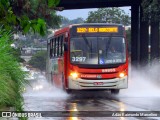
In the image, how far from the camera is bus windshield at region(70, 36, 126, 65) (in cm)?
2250

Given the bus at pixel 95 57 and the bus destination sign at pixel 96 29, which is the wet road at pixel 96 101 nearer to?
the bus at pixel 95 57

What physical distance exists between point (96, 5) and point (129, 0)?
344cm

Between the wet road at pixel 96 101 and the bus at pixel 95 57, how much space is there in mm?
744

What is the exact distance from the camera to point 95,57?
887 inches

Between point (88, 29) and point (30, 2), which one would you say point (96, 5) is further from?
point (88, 29)

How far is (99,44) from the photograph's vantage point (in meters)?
22.8

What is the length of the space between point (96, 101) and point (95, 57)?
298cm

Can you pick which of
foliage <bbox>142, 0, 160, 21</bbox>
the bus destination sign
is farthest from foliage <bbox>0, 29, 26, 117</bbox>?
foliage <bbox>142, 0, 160, 21</bbox>

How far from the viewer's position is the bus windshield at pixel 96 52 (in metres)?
22.5

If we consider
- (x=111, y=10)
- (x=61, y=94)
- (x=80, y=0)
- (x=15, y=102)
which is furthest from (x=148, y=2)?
(x=111, y=10)

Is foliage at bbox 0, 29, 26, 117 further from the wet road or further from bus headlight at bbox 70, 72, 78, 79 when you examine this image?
bus headlight at bbox 70, 72, 78, 79

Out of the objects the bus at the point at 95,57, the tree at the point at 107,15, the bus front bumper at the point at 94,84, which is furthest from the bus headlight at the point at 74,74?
the tree at the point at 107,15

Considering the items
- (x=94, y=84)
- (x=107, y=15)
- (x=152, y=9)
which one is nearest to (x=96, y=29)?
(x=94, y=84)

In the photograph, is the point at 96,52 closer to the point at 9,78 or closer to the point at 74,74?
the point at 74,74
